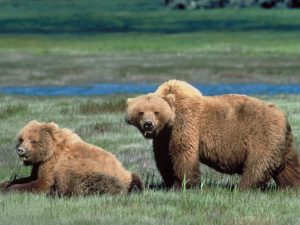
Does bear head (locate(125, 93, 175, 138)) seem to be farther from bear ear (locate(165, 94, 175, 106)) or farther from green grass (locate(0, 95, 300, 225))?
green grass (locate(0, 95, 300, 225))

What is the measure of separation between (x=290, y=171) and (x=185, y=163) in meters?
1.14

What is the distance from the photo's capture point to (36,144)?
1091 cm

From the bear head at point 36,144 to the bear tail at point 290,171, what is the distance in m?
2.44

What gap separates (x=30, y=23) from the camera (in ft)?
300

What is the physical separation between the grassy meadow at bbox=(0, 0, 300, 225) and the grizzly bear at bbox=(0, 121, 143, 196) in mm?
230

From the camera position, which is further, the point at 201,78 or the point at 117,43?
the point at 117,43

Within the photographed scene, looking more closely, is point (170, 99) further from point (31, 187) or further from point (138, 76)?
point (138, 76)

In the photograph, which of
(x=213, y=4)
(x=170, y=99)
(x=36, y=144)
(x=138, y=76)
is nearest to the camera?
(x=36, y=144)

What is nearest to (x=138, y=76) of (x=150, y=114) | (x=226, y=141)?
(x=226, y=141)

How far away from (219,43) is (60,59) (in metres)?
12.7

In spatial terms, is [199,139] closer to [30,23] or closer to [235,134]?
[235,134]

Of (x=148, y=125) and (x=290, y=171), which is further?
(x=290, y=171)

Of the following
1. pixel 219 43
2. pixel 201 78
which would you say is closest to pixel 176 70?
pixel 201 78

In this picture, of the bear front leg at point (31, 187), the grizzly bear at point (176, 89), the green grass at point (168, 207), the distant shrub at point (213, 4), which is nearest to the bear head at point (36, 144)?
the bear front leg at point (31, 187)
